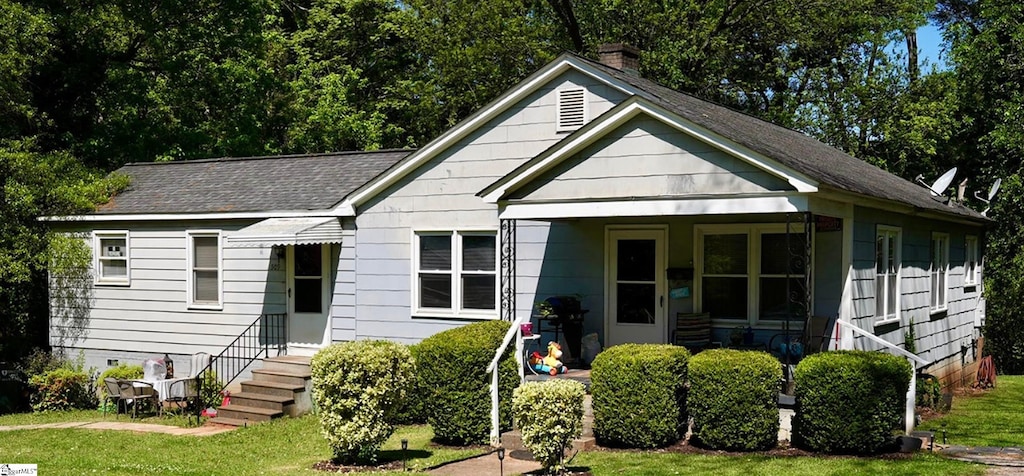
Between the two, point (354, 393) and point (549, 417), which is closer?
point (549, 417)

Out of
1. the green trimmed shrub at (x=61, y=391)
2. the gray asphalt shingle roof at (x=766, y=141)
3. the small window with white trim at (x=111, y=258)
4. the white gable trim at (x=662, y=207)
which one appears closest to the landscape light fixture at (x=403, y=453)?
the white gable trim at (x=662, y=207)

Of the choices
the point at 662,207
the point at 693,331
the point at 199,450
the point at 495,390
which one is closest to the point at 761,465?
the point at 495,390

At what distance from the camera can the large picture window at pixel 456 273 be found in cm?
1545

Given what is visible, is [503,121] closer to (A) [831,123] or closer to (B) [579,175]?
(B) [579,175]

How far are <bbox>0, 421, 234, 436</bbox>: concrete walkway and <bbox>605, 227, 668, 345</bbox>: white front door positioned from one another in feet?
20.5

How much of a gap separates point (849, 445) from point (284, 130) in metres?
23.8

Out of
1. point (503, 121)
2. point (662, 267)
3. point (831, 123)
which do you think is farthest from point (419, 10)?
point (662, 267)

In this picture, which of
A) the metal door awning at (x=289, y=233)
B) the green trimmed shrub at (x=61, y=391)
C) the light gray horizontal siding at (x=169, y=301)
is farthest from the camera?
the green trimmed shrub at (x=61, y=391)

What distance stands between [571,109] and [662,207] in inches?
132

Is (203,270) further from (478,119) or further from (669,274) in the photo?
(669,274)

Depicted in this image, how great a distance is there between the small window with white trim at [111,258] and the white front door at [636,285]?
32.6 ft

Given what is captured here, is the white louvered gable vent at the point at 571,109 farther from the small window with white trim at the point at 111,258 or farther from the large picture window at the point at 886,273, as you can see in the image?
the small window with white trim at the point at 111,258

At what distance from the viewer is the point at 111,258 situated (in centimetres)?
1898

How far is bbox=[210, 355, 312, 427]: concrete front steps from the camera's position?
15.1 m
